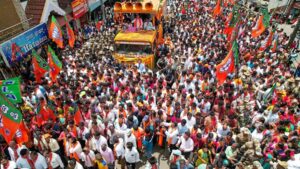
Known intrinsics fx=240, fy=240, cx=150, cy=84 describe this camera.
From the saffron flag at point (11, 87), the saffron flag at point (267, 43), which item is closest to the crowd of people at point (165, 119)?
the saffron flag at point (267, 43)

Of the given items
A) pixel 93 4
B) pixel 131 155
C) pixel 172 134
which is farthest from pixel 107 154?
pixel 93 4

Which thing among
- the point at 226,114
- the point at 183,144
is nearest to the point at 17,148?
the point at 183,144

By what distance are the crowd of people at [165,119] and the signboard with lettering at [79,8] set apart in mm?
6227

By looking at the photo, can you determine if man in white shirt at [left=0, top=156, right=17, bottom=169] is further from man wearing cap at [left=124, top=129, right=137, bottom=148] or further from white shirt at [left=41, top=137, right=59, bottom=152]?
man wearing cap at [left=124, top=129, right=137, bottom=148]

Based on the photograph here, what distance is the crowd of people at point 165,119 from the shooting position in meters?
5.34

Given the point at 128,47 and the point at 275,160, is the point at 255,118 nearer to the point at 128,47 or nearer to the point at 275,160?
the point at 275,160

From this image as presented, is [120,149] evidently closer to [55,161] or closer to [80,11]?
[55,161]

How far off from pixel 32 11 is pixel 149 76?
8832 millimetres

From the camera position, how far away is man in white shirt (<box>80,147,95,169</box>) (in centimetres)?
512

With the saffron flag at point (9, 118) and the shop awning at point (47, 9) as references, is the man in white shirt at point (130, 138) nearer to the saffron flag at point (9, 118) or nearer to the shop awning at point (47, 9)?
the saffron flag at point (9, 118)

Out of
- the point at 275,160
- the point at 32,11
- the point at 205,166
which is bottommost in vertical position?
the point at 275,160

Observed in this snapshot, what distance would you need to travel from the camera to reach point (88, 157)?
5.18m

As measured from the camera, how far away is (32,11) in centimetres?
1341

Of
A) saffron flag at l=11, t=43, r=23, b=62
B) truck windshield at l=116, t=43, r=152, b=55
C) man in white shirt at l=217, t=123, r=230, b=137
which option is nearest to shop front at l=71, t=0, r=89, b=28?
saffron flag at l=11, t=43, r=23, b=62
